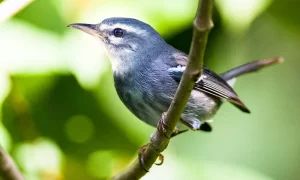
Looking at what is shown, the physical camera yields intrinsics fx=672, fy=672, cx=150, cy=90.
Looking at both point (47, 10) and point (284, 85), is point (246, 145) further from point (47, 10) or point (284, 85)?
point (47, 10)

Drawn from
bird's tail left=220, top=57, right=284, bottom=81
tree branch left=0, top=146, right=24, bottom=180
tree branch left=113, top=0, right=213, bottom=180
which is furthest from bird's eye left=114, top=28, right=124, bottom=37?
tree branch left=0, top=146, right=24, bottom=180

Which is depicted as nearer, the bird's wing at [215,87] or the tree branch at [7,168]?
the tree branch at [7,168]

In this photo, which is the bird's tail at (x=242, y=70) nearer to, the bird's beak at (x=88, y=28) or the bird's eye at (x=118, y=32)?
the bird's eye at (x=118, y=32)

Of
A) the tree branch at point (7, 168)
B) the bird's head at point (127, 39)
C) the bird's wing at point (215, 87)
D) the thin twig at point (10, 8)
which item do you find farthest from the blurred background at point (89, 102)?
the tree branch at point (7, 168)

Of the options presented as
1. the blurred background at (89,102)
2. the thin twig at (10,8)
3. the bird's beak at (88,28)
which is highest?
the thin twig at (10,8)

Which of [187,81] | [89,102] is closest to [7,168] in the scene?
[89,102]

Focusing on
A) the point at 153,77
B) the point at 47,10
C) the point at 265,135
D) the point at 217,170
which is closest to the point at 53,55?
the point at 47,10
